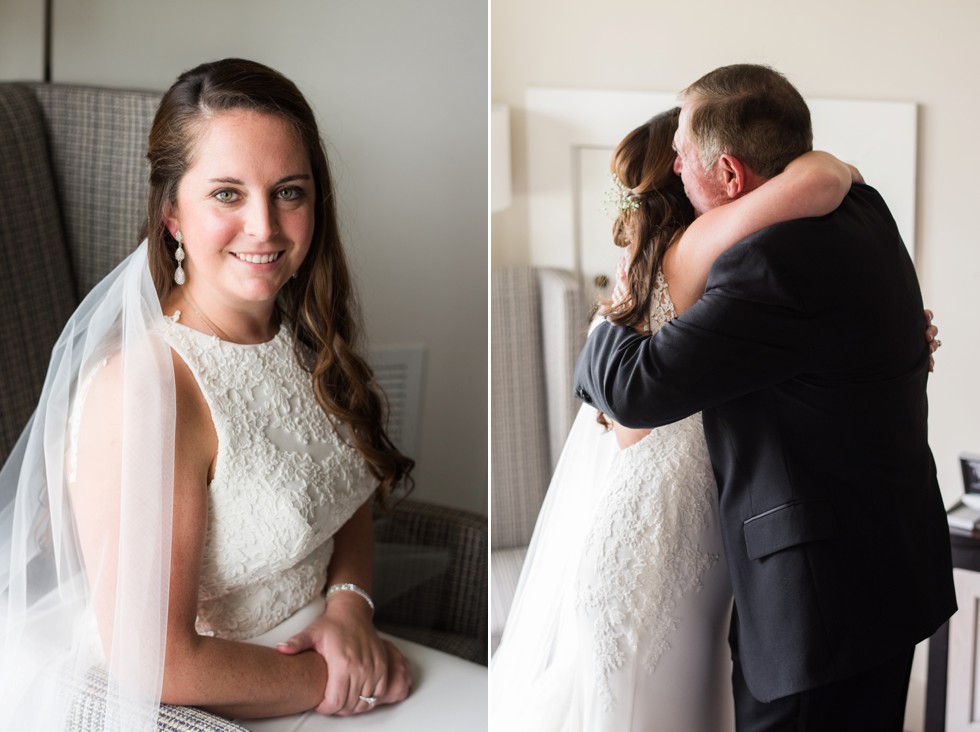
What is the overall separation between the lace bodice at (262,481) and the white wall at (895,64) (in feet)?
1.91

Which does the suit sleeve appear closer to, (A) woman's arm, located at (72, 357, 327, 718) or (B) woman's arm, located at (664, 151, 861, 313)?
(B) woman's arm, located at (664, 151, 861, 313)

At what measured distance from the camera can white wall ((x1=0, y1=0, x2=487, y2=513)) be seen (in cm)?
207

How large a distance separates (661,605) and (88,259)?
57.2 inches

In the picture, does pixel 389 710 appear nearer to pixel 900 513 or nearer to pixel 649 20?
pixel 900 513

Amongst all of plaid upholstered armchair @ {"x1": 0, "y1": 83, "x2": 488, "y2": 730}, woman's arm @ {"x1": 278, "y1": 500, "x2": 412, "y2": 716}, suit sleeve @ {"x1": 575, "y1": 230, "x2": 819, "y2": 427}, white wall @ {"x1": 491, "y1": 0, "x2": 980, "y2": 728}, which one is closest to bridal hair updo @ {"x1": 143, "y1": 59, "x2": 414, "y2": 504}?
woman's arm @ {"x1": 278, "y1": 500, "x2": 412, "y2": 716}

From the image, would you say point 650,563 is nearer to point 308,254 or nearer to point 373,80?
point 308,254

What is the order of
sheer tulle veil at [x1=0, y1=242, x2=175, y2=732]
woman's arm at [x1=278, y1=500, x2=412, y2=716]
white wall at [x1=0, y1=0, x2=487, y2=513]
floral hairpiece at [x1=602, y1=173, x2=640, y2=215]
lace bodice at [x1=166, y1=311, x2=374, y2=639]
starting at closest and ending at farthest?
floral hairpiece at [x1=602, y1=173, x2=640, y2=215], sheer tulle veil at [x1=0, y1=242, x2=175, y2=732], lace bodice at [x1=166, y1=311, x2=374, y2=639], woman's arm at [x1=278, y1=500, x2=412, y2=716], white wall at [x1=0, y1=0, x2=487, y2=513]

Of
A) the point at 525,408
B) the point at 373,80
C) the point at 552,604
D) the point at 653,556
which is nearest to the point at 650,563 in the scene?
the point at 653,556

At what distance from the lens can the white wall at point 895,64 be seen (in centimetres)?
111

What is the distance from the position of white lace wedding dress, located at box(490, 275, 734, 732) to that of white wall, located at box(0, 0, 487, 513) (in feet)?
3.96

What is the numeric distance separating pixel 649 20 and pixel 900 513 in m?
0.61

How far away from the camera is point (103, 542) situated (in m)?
1.27

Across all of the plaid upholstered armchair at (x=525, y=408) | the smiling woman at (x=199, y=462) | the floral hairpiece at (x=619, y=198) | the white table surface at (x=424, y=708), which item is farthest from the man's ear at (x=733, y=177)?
the white table surface at (x=424, y=708)

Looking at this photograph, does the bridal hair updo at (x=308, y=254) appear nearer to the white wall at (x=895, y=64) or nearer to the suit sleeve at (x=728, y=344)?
the white wall at (x=895, y=64)
